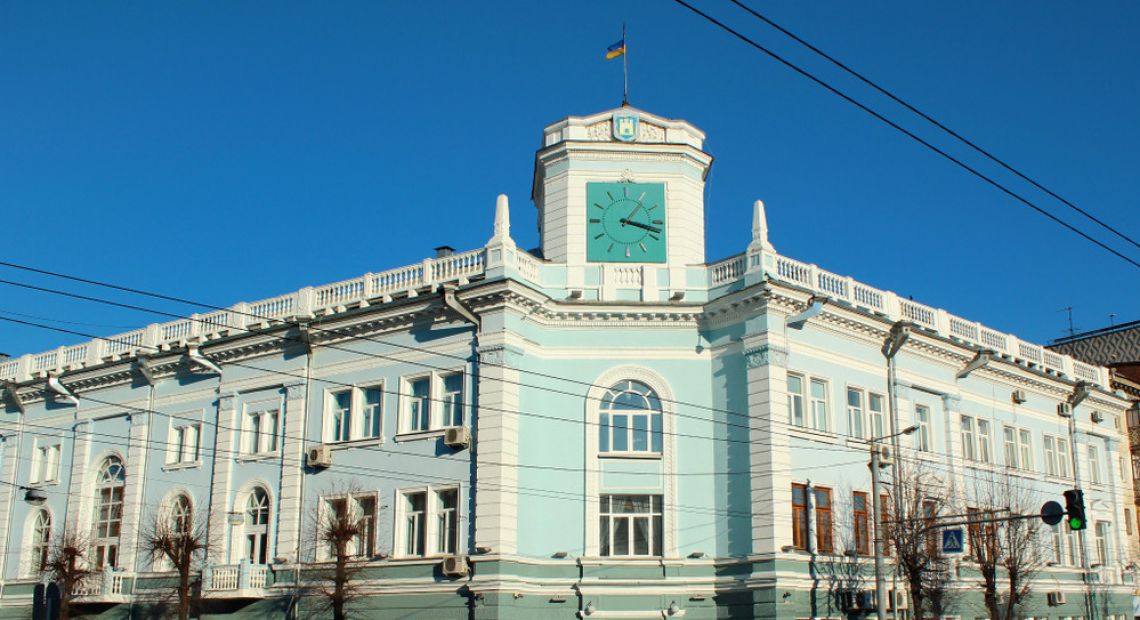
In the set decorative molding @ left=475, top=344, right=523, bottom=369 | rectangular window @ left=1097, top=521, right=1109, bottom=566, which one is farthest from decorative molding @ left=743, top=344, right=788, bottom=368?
rectangular window @ left=1097, top=521, right=1109, bottom=566

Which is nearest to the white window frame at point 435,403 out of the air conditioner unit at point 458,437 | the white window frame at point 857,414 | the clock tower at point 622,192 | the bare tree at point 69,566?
the air conditioner unit at point 458,437

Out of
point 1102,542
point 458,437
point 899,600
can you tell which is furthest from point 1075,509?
point 1102,542

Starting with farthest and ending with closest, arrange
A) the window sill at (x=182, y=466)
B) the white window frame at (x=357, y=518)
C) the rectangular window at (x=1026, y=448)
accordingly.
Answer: the rectangular window at (x=1026, y=448)
the window sill at (x=182, y=466)
the white window frame at (x=357, y=518)

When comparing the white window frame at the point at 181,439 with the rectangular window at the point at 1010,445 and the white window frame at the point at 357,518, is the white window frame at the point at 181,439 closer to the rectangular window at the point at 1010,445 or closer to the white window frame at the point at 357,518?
the white window frame at the point at 357,518

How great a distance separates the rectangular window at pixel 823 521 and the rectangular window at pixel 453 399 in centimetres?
1026

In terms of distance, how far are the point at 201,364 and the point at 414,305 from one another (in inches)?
364

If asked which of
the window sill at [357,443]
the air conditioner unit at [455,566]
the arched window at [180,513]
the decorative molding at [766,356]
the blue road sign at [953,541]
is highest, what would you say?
the decorative molding at [766,356]

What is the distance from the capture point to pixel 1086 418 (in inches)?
1820

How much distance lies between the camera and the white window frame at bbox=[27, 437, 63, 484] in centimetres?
4284

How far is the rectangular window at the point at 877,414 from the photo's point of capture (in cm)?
3572

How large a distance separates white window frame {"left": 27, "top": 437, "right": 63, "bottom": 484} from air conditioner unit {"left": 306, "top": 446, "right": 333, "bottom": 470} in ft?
43.9

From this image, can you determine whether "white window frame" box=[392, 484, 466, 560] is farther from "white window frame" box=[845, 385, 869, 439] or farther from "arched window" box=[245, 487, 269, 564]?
"white window frame" box=[845, 385, 869, 439]

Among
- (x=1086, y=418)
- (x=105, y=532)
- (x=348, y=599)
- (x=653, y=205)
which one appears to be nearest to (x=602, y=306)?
(x=653, y=205)

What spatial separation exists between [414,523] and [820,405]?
1224 cm
